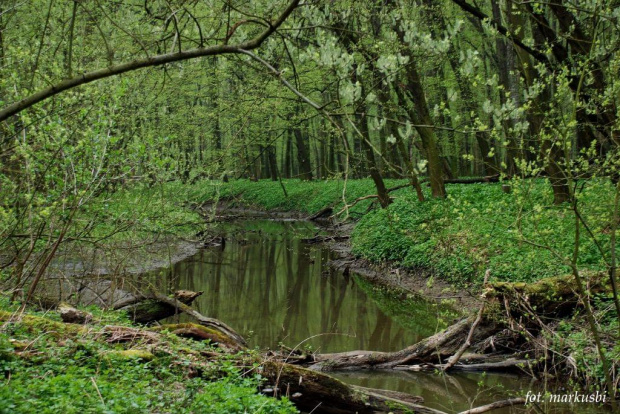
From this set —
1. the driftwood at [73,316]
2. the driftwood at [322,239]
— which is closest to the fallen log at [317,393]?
the driftwood at [73,316]

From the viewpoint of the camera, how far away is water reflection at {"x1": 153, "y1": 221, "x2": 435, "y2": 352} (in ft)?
30.9

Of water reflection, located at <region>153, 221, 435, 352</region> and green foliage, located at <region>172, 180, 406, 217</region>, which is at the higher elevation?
green foliage, located at <region>172, 180, 406, 217</region>

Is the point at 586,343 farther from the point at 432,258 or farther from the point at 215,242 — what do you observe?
the point at 215,242

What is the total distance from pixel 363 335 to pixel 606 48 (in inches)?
242

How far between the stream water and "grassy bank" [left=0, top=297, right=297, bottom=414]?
1447 mm

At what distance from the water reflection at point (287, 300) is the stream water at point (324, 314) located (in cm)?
2

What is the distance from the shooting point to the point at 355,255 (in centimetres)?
1616

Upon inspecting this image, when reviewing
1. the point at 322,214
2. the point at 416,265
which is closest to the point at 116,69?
the point at 416,265

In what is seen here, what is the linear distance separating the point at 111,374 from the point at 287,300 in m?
8.09

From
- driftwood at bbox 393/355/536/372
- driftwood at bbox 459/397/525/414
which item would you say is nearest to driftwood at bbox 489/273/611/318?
driftwood at bbox 393/355/536/372

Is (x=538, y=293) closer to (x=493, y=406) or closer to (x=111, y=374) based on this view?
(x=493, y=406)

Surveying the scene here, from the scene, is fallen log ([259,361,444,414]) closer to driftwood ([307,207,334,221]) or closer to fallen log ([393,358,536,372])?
fallen log ([393,358,536,372])

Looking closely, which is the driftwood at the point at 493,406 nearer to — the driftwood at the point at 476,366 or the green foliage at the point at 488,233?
the green foliage at the point at 488,233

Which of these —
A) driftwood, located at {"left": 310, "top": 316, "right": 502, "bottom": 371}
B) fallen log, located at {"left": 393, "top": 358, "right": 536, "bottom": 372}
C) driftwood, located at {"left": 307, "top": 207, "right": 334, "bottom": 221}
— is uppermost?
driftwood, located at {"left": 307, "top": 207, "right": 334, "bottom": 221}
